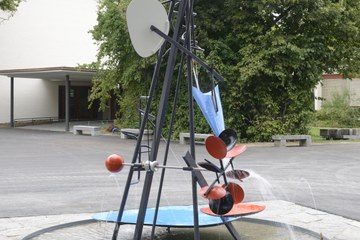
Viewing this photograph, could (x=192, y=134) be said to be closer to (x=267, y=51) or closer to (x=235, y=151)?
(x=235, y=151)

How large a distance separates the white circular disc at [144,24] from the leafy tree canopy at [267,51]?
50.5 feet

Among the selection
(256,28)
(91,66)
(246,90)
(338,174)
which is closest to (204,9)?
(256,28)

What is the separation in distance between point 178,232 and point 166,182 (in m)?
4.02

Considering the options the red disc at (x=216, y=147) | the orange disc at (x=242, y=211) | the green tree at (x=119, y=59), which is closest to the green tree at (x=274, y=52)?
the green tree at (x=119, y=59)

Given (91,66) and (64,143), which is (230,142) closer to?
(64,143)

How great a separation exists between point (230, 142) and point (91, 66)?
22413mm

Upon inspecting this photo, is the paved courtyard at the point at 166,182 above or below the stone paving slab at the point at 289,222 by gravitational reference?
above

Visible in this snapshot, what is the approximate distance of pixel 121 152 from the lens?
55.8ft

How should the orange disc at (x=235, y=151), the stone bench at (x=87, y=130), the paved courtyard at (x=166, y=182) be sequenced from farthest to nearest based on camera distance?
the stone bench at (x=87, y=130) < the paved courtyard at (x=166, y=182) < the orange disc at (x=235, y=151)

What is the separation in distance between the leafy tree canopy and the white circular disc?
15.4 metres

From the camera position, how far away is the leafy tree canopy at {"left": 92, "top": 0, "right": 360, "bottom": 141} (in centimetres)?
2016

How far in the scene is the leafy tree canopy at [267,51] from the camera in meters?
20.2

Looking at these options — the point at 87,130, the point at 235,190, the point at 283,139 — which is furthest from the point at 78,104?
the point at 235,190

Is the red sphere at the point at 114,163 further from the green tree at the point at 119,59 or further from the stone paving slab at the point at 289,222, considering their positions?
the green tree at the point at 119,59
